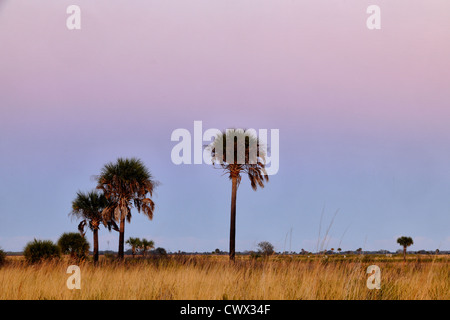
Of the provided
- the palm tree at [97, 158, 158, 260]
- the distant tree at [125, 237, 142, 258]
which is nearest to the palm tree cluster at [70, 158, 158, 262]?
the palm tree at [97, 158, 158, 260]

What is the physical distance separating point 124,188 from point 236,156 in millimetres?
9593

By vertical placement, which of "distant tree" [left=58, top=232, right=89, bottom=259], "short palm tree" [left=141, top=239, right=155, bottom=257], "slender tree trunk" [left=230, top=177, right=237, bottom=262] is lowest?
"short palm tree" [left=141, top=239, right=155, bottom=257]

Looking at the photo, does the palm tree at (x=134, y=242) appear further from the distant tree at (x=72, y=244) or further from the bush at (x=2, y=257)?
the bush at (x=2, y=257)

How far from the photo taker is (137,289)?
9414mm

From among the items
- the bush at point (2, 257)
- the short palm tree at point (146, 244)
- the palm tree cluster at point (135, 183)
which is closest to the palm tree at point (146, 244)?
the short palm tree at point (146, 244)

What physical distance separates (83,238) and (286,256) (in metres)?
25.5

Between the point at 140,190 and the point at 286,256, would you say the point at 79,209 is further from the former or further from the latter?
the point at 286,256

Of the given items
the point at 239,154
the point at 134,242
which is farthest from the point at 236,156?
the point at 134,242

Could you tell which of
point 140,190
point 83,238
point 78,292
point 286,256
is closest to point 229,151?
point 140,190

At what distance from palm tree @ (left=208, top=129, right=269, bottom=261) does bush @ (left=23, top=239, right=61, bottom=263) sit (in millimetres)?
12248

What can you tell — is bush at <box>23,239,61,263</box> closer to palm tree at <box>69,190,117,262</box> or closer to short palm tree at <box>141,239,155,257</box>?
palm tree at <box>69,190,117,262</box>

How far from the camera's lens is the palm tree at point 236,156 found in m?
33.7

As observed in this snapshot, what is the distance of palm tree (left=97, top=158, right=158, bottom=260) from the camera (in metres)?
36.2

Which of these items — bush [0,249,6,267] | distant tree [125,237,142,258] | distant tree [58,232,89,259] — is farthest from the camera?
distant tree [125,237,142,258]
